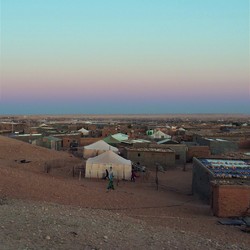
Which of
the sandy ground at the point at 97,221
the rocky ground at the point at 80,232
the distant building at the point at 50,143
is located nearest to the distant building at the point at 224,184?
the sandy ground at the point at 97,221

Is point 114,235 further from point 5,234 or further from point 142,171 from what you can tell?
point 142,171

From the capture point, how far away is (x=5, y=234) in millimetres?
7781

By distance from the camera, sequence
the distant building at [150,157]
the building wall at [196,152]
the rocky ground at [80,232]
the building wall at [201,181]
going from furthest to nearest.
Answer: the building wall at [196,152] → the distant building at [150,157] → the building wall at [201,181] → the rocky ground at [80,232]

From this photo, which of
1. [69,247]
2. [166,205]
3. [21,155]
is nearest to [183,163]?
[21,155]

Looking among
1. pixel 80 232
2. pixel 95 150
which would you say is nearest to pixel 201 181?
pixel 80 232

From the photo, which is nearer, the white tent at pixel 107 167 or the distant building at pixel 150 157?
the white tent at pixel 107 167

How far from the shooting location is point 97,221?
10188 millimetres

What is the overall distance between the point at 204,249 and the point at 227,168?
10259 millimetres

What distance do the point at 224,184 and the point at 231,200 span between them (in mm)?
600

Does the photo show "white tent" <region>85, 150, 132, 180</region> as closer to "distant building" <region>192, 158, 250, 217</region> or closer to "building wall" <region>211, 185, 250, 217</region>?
"distant building" <region>192, 158, 250, 217</region>

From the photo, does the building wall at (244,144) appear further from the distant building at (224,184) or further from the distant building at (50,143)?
the distant building at (224,184)

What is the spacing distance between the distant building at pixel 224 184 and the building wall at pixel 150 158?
905 centimetres

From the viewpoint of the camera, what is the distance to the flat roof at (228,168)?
16.5 metres

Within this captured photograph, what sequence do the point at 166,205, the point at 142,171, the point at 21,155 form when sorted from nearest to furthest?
1. the point at 166,205
2. the point at 142,171
3. the point at 21,155
